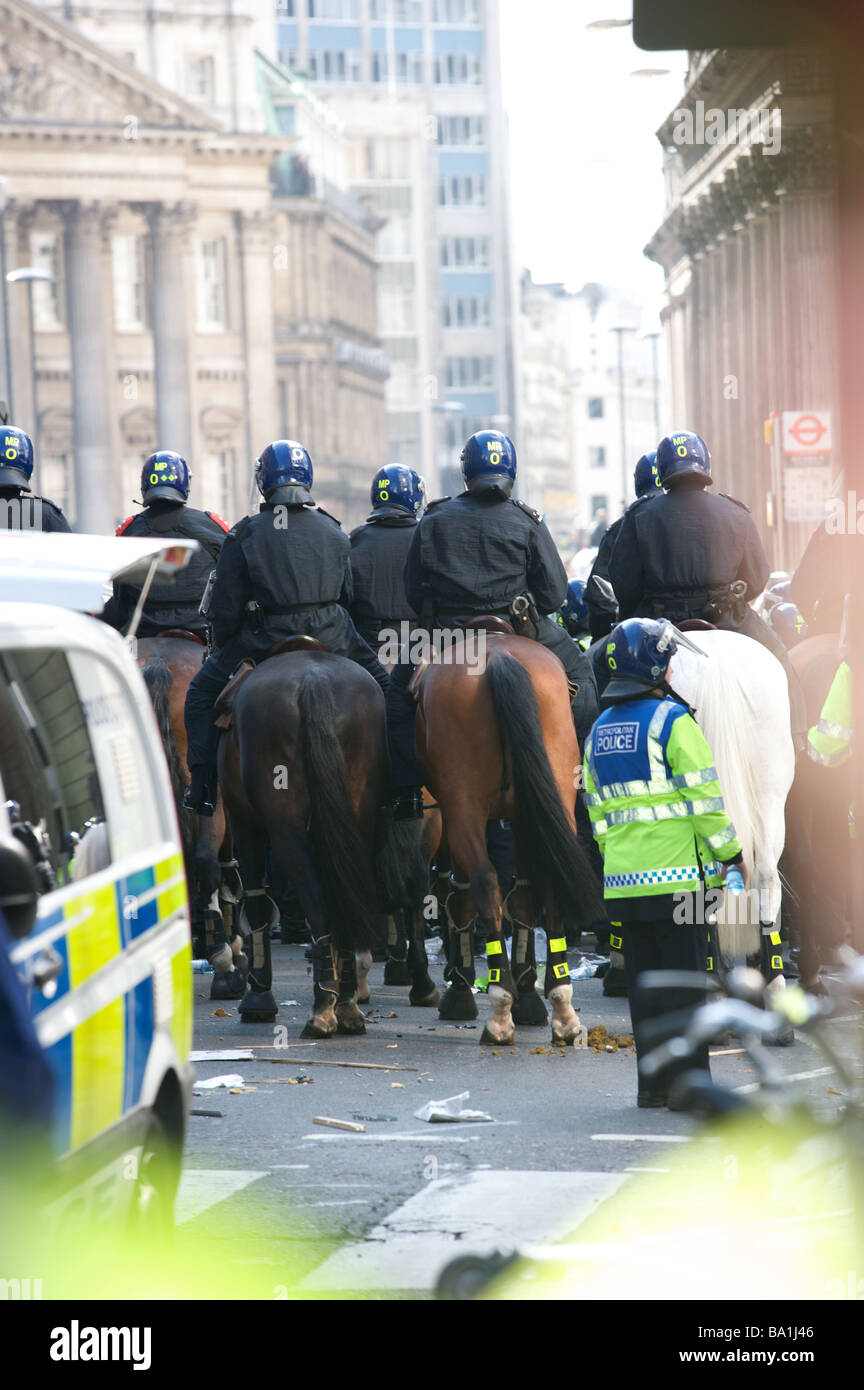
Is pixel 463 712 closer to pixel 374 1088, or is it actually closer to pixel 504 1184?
pixel 374 1088

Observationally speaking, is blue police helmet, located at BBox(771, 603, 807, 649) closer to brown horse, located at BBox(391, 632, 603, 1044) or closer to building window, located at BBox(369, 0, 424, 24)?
brown horse, located at BBox(391, 632, 603, 1044)

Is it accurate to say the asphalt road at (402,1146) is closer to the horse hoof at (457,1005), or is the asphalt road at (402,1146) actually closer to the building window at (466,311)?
the horse hoof at (457,1005)

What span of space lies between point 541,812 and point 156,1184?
440cm

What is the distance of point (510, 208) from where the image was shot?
147 m

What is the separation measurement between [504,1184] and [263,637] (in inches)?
164

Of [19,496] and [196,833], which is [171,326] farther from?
[196,833]

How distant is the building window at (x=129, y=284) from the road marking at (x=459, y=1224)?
82011mm

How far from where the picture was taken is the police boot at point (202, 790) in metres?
11.4

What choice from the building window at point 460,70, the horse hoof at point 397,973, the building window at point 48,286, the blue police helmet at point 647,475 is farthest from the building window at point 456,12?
the horse hoof at point 397,973

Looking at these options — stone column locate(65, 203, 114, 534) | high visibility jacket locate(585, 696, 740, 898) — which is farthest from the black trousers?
stone column locate(65, 203, 114, 534)

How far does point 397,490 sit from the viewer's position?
44.0 ft

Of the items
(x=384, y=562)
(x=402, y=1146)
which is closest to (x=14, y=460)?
(x=384, y=562)

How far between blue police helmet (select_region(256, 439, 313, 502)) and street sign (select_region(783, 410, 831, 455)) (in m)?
15.4
